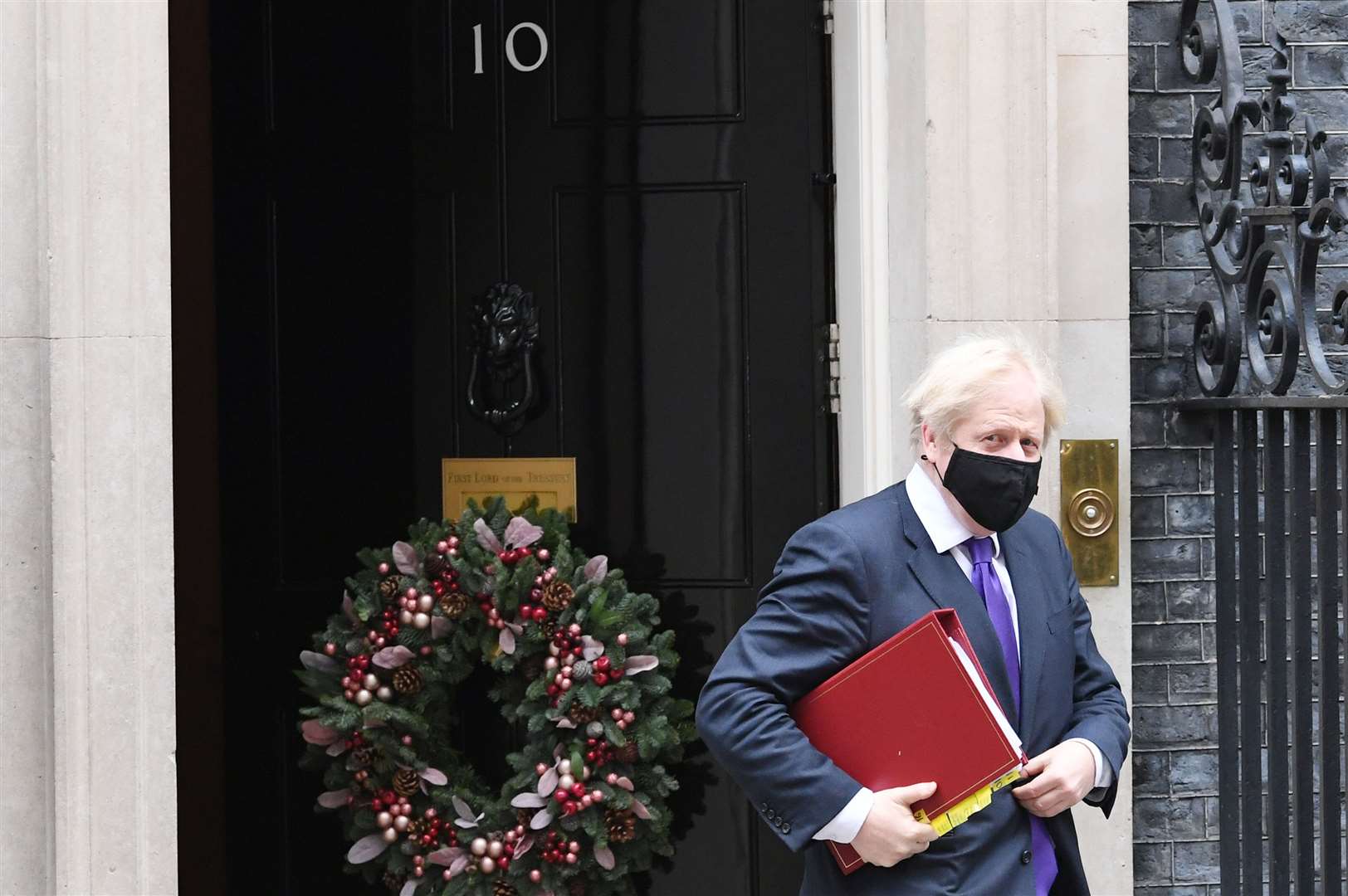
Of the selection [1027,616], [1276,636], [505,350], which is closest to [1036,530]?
[1027,616]

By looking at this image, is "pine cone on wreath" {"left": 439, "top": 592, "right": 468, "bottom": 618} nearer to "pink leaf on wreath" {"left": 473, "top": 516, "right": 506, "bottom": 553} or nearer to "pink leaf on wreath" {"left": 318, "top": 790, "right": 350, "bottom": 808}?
"pink leaf on wreath" {"left": 473, "top": 516, "right": 506, "bottom": 553}

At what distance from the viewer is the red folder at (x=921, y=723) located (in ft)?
7.32

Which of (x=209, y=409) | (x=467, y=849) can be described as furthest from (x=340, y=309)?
(x=467, y=849)

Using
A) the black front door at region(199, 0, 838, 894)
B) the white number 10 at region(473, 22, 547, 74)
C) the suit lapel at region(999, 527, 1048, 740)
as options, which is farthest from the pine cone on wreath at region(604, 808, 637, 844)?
the white number 10 at region(473, 22, 547, 74)

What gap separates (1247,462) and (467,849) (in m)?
2.25

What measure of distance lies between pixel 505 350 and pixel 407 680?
1055 millimetres

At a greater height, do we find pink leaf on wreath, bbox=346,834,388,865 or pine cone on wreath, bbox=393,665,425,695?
pine cone on wreath, bbox=393,665,425,695

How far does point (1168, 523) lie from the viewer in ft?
12.6

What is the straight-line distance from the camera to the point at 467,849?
3855 mm

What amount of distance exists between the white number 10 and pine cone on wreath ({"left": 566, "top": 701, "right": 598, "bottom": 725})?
6.40 ft

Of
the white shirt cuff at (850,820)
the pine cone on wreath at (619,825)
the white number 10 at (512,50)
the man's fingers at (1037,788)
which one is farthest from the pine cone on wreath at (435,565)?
the man's fingers at (1037,788)

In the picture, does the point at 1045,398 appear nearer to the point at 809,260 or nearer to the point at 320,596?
the point at 809,260

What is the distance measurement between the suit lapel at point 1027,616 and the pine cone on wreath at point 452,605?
5.80 feet

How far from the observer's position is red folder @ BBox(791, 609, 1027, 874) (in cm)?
223
